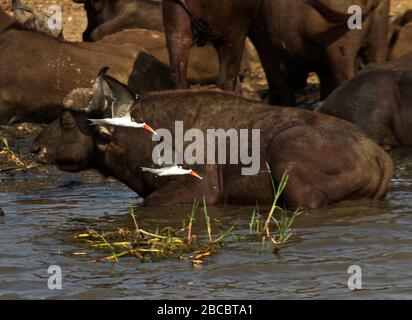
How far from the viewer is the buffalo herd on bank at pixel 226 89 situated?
10.1m

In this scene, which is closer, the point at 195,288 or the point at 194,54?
the point at 195,288

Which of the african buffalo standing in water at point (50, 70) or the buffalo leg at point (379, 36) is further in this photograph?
the african buffalo standing in water at point (50, 70)

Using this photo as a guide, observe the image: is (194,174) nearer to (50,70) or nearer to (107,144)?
(107,144)

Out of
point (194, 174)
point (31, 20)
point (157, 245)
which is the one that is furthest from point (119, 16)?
point (157, 245)

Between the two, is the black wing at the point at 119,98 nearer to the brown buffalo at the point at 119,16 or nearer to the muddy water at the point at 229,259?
the muddy water at the point at 229,259

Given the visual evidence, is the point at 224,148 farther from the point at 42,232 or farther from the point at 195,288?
the point at 195,288

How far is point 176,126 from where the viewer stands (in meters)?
10.6

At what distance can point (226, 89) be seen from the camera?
45.2 ft

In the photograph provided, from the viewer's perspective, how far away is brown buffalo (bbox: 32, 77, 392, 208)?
9898 millimetres

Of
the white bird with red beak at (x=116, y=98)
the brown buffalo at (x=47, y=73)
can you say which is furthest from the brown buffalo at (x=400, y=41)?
the white bird with red beak at (x=116, y=98)

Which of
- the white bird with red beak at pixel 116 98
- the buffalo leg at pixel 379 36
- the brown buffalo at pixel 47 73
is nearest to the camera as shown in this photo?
the white bird with red beak at pixel 116 98

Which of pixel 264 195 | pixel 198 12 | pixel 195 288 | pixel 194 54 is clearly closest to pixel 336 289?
pixel 195 288

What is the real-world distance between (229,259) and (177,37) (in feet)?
17.8
